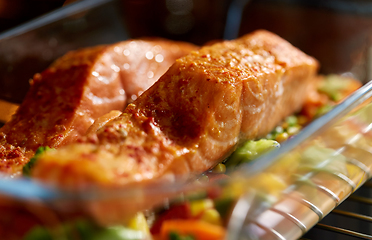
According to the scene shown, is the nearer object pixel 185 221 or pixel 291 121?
pixel 185 221

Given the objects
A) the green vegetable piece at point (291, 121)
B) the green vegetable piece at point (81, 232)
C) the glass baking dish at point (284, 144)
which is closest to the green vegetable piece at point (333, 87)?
the glass baking dish at point (284, 144)

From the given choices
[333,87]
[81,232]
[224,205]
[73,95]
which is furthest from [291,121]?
[81,232]

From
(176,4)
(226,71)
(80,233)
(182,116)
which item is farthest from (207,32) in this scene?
(80,233)

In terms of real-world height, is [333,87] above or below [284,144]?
below

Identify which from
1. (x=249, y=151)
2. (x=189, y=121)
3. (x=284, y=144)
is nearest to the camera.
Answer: (x=284, y=144)

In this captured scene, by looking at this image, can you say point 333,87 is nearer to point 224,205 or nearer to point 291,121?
point 291,121

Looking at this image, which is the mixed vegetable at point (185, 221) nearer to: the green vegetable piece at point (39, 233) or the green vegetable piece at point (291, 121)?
the green vegetable piece at point (39, 233)
